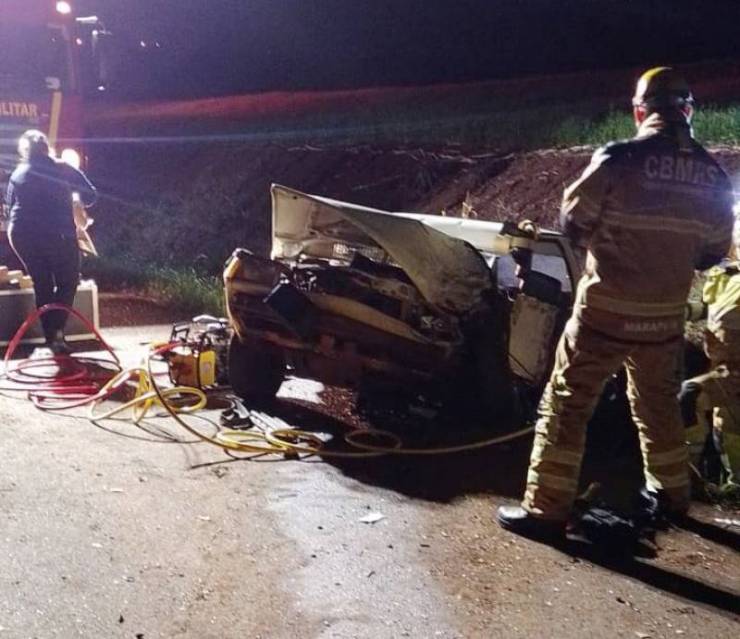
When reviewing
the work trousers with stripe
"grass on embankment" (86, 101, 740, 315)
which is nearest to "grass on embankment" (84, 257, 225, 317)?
"grass on embankment" (86, 101, 740, 315)

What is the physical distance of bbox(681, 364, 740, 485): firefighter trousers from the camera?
512cm

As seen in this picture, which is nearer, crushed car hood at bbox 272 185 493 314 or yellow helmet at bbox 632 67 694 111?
yellow helmet at bbox 632 67 694 111

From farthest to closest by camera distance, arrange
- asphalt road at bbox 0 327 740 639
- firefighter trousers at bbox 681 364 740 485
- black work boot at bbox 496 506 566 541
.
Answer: firefighter trousers at bbox 681 364 740 485 → black work boot at bbox 496 506 566 541 → asphalt road at bbox 0 327 740 639

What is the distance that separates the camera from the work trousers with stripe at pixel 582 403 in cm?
438

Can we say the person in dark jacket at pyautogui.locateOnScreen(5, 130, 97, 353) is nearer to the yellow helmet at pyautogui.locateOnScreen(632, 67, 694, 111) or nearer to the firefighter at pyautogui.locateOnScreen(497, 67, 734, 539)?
the firefighter at pyautogui.locateOnScreen(497, 67, 734, 539)

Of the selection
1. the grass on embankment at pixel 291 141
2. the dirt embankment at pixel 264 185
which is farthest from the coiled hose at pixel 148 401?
the dirt embankment at pixel 264 185

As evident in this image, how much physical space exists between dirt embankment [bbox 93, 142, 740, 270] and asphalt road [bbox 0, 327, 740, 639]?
17.4 feet

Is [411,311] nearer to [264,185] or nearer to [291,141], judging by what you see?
→ [264,185]

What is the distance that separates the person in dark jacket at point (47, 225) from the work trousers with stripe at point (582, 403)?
5.15m

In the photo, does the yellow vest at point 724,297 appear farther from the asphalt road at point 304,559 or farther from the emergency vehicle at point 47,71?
the emergency vehicle at point 47,71

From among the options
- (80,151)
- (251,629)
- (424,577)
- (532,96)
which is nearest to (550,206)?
(80,151)

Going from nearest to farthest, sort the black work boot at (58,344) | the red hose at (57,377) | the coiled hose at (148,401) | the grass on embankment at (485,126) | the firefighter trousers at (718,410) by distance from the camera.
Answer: the firefighter trousers at (718,410) → the coiled hose at (148,401) → the red hose at (57,377) → the black work boot at (58,344) → the grass on embankment at (485,126)

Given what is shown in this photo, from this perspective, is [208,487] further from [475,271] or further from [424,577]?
[475,271]

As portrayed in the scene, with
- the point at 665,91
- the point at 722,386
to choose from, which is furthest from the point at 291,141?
the point at 665,91
